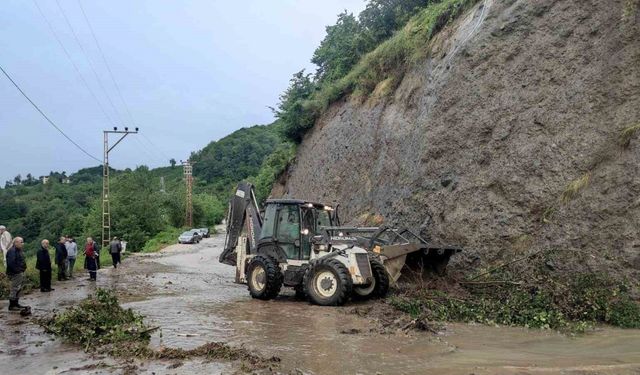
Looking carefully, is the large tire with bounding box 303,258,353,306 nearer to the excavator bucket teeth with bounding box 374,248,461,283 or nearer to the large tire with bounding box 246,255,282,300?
the excavator bucket teeth with bounding box 374,248,461,283

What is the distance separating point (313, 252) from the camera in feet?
44.0

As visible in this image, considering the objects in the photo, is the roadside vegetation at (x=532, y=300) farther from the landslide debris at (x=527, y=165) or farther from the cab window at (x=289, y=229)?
the cab window at (x=289, y=229)

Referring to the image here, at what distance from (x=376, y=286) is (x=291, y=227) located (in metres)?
2.64

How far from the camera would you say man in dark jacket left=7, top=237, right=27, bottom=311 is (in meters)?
11.8

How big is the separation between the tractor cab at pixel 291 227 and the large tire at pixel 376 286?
5.57ft

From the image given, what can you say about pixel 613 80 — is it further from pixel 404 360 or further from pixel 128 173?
pixel 128 173

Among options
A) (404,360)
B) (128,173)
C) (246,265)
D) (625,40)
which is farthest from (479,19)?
(128,173)

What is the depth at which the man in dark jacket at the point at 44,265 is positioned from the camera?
49.4 ft

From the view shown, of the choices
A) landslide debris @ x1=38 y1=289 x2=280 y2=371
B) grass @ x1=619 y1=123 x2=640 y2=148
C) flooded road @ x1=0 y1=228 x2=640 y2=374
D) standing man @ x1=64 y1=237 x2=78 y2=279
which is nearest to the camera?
flooded road @ x1=0 y1=228 x2=640 y2=374

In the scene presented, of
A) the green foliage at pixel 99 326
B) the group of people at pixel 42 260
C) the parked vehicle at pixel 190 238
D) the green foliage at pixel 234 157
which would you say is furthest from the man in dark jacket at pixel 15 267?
the green foliage at pixel 234 157

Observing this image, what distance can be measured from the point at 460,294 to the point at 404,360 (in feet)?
15.0

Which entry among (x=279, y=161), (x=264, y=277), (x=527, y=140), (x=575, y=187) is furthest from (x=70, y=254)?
(x=575, y=187)

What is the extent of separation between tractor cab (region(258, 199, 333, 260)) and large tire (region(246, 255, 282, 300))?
0.46 meters

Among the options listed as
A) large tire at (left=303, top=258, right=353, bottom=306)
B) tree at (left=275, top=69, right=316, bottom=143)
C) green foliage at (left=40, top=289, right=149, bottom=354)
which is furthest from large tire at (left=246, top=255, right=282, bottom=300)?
A: tree at (left=275, top=69, right=316, bottom=143)
